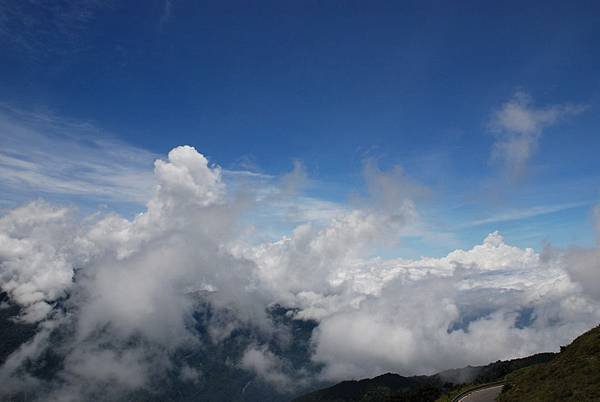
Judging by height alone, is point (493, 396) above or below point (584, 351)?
below

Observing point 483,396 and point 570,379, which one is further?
point 483,396

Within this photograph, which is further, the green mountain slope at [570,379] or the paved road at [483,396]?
the paved road at [483,396]

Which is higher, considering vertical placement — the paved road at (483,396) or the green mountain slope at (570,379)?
the green mountain slope at (570,379)

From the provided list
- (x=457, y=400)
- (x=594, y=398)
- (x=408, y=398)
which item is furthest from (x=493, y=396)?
(x=408, y=398)

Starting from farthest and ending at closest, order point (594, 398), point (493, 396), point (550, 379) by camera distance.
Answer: point (493, 396), point (550, 379), point (594, 398)

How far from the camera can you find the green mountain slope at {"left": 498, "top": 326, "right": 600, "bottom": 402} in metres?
62.3

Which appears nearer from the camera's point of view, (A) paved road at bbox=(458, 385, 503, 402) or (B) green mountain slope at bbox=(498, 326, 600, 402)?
(B) green mountain slope at bbox=(498, 326, 600, 402)

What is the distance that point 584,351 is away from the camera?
8156 cm

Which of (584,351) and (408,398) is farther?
(408,398)

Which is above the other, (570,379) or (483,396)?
(570,379)

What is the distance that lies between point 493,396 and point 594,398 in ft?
152

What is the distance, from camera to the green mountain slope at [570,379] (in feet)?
205

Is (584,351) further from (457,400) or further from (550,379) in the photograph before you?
(457,400)

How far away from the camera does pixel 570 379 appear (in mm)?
70000
